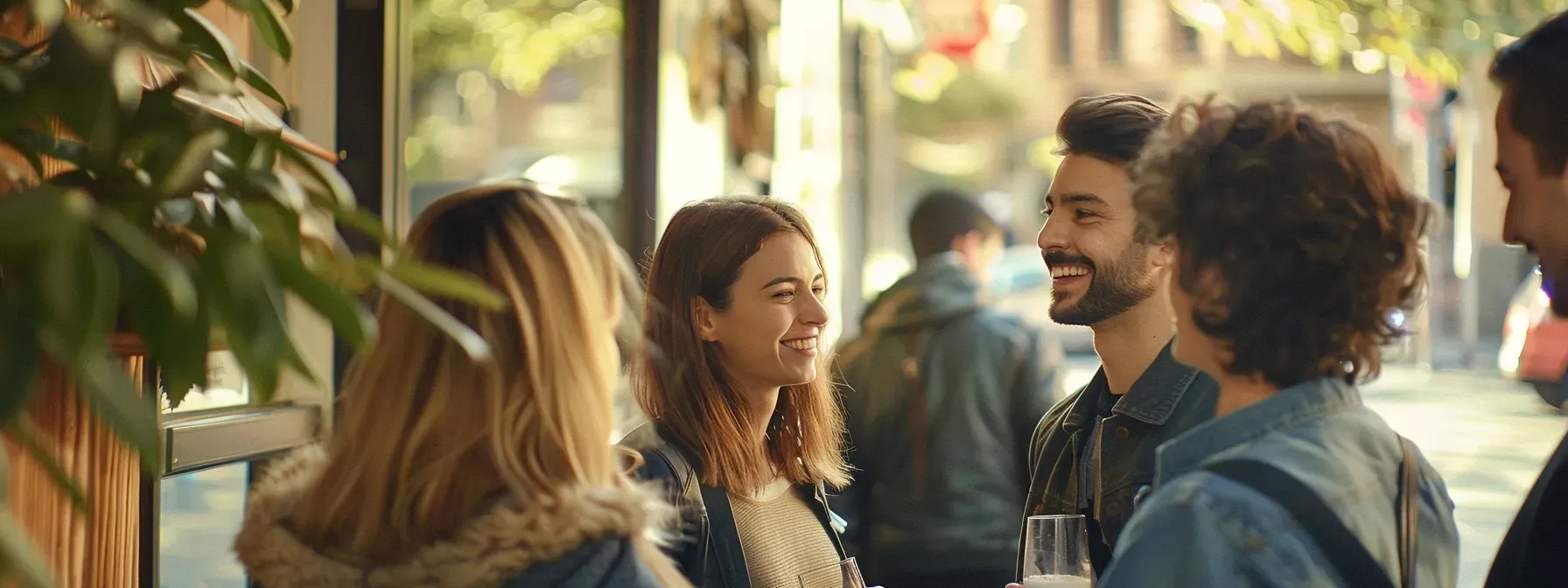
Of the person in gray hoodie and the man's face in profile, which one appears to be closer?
the man's face in profile

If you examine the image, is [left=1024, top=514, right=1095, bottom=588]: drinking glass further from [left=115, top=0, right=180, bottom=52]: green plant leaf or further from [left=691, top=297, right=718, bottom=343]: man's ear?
[left=115, top=0, right=180, bottom=52]: green plant leaf

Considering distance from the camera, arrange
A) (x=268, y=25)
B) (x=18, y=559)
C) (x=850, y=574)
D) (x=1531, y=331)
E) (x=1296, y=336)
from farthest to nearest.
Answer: (x=1531, y=331) → (x=850, y=574) → (x=1296, y=336) → (x=268, y=25) → (x=18, y=559)

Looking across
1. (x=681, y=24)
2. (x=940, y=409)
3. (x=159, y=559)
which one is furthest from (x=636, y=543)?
(x=681, y=24)

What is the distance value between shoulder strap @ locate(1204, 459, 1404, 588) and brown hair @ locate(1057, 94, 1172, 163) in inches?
42.3

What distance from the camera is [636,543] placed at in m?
1.46

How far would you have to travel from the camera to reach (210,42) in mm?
1137

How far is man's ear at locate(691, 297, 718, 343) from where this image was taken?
235 centimetres

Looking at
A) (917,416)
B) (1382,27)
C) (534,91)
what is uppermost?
(1382,27)

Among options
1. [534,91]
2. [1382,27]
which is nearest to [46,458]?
[534,91]

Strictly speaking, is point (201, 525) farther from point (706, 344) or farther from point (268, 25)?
point (268, 25)

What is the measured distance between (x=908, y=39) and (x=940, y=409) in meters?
4.32

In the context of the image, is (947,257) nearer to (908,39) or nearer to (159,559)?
(159,559)

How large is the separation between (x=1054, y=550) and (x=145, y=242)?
4.28 ft

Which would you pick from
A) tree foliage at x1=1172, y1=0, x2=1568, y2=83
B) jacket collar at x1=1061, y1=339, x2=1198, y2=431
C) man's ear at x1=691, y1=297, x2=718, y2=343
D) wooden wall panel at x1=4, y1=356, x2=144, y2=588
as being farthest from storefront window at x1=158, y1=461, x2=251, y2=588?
tree foliage at x1=1172, y1=0, x2=1568, y2=83
